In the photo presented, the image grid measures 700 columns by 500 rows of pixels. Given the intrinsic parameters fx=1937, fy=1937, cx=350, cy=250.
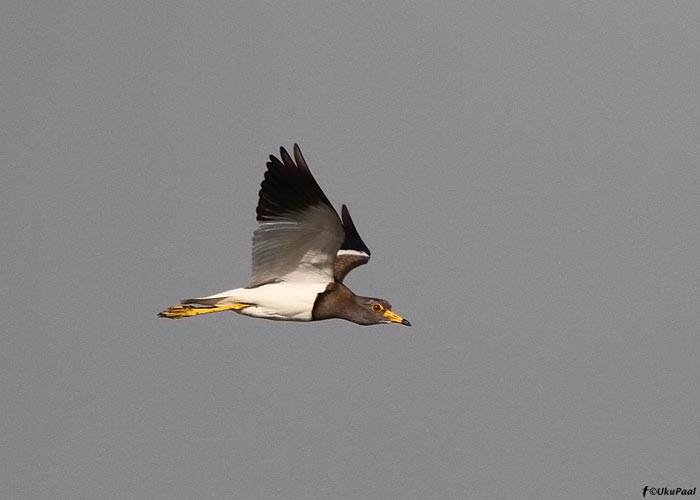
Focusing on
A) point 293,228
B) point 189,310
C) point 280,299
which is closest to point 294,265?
point 280,299

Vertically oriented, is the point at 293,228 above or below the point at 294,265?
above

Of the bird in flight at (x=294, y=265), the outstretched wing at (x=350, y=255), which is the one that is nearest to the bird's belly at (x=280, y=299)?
the bird in flight at (x=294, y=265)

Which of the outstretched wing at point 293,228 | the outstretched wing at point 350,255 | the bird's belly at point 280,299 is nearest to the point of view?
the outstretched wing at point 293,228

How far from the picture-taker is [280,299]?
36.2 metres

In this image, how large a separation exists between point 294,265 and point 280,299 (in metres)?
0.69

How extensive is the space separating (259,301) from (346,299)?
1731 mm

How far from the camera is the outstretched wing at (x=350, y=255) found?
3794 centimetres

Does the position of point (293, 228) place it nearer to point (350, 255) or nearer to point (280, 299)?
point (280, 299)

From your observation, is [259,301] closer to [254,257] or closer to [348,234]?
[254,257]

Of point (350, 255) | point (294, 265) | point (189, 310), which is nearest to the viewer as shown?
point (294, 265)

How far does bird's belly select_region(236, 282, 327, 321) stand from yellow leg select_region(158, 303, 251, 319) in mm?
158

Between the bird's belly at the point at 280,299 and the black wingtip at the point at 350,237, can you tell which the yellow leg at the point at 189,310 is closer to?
the bird's belly at the point at 280,299

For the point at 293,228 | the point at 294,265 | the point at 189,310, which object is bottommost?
the point at 189,310

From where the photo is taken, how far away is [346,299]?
3681cm
